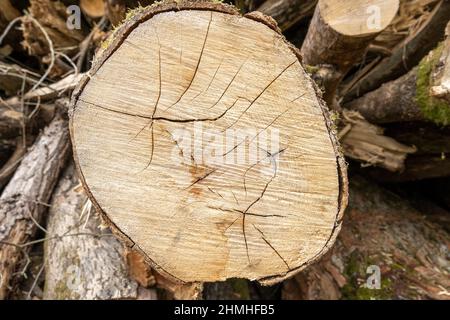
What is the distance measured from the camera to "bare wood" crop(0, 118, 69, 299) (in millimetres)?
2230

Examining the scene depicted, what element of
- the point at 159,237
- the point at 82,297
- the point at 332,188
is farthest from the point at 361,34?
the point at 82,297

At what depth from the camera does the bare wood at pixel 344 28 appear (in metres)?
1.70

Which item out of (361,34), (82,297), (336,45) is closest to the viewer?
(361,34)

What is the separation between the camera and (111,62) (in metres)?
1.37

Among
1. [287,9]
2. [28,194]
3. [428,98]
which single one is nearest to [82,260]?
[28,194]

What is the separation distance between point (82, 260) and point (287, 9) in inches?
72.2

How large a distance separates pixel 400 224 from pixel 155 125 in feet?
6.38

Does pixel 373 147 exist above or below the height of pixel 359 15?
below

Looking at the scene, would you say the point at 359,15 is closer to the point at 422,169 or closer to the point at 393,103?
the point at 393,103

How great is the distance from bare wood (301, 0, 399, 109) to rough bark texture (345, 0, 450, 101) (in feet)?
2.29

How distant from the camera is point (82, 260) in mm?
2162

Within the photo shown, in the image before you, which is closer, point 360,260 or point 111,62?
point 111,62

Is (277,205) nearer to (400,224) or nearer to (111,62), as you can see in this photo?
(111,62)

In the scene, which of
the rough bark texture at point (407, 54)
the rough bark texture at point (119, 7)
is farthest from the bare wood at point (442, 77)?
the rough bark texture at point (119, 7)
